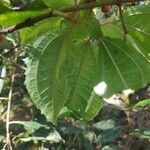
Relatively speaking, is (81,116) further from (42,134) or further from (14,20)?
(42,134)

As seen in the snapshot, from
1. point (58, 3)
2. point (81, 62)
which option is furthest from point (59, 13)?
point (81, 62)

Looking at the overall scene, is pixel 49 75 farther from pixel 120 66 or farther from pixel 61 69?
pixel 120 66

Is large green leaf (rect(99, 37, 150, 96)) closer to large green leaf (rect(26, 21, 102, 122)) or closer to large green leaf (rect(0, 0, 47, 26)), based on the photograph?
large green leaf (rect(26, 21, 102, 122))

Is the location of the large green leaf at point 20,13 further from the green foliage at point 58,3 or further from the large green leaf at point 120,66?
the large green leaf at point 120,66

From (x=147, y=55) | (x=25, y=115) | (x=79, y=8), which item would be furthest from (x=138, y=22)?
(x=25, y=115)

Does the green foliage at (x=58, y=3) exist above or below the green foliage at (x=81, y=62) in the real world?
above

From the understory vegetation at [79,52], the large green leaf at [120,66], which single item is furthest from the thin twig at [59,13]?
the large green leaf at [120,66]

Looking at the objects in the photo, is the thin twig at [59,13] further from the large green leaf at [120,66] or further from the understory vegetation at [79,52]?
the large green leaf at [120,66]

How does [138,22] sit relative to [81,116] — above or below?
above

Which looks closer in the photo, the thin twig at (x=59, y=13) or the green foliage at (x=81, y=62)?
the thin twig at (x=59, y=13)
